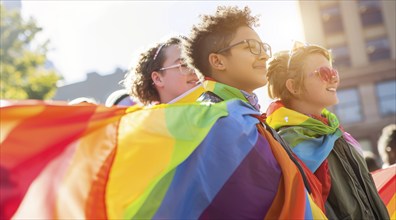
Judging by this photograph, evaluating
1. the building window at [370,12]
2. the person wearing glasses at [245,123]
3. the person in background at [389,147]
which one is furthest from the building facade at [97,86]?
the person wearing glasses at [245,123]

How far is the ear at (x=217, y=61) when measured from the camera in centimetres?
260

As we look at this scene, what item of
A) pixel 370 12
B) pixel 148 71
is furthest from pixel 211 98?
pixel 370 12

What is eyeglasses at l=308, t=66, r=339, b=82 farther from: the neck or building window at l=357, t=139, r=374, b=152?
building window at l=357, t=139, r=374, b=152

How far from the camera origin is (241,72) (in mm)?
2541

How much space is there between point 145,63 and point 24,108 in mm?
1566

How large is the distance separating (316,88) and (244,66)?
0.68 m

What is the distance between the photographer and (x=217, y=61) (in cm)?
262

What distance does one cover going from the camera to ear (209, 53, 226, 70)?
2596 millimetres

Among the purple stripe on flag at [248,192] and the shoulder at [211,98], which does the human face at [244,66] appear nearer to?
the shoulder at [211,98]

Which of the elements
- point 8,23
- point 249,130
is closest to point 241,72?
point 249,130

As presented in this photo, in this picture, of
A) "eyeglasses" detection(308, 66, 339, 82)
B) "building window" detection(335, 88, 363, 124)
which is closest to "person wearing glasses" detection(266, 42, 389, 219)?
"eyeglasses" detection(308, 66, 339, 82)

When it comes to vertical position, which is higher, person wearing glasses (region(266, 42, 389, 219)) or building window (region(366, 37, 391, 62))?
person wearing glasses (region(266, 42, 389, 219))

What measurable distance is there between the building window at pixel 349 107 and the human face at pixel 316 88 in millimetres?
30390

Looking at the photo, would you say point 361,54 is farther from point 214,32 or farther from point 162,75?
point 214,32
